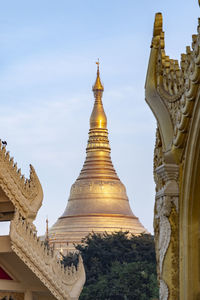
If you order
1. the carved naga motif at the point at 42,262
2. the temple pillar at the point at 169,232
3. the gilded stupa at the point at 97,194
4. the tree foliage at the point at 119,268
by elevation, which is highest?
the gilded stupa at the point at 97,194

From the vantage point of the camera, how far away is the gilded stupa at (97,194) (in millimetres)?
58906

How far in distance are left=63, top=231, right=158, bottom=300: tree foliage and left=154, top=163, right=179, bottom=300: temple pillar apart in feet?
94.5

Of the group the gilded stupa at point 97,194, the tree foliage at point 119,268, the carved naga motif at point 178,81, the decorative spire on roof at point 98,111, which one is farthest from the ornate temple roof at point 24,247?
the decorative spire on roof at point 98,111

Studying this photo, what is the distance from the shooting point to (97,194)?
60906 mm

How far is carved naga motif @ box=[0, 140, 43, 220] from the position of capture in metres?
10.7

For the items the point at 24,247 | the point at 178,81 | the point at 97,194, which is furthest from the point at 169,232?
the point at 97,194

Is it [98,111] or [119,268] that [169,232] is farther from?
[98,111]

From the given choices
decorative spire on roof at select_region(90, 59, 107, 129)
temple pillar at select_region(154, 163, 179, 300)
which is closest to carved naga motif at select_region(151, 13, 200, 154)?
temple pillar at select_region(154, 163, 179, 300)

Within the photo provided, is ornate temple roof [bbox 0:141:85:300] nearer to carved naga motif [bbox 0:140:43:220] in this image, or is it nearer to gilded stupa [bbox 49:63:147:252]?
carved naga motif [bbox 0:140:43:220]

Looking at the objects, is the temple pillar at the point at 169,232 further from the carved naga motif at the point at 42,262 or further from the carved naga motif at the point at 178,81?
the carved naga motif at the point at 42,262

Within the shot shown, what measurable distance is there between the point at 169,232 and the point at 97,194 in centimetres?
5564

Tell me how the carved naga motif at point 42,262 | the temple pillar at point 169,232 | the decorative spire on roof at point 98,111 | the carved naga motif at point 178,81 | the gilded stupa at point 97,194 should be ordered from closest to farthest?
the carved naga motif at point 178,81
the temple pillar at point 169,232
the carved naga motif at point 42,262
the gilded stupa at point 97,194
the decorative spire on roof at point 98,111

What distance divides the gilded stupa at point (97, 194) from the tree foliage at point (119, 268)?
13.9 metres

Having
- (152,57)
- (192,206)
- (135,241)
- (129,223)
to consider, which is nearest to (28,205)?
(152,57)
